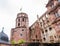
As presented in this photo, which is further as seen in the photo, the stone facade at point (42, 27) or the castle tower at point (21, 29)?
the castle tower at point (21, 29)

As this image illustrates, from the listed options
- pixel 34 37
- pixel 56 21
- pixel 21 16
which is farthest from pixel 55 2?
pixel 21 16

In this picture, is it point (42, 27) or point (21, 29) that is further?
point (21, 29)

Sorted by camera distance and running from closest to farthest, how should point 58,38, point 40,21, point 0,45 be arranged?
point 0,45
point 58,38
point 40,21

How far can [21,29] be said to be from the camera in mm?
50188

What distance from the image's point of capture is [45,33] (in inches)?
1676

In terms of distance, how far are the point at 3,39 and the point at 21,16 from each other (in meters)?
21.3

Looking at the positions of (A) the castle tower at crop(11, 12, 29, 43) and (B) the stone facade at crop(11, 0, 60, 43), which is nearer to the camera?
(B) the stone facade at crop(11, 0, 60, 43)

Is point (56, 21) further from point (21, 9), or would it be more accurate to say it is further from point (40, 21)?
point (21, 9)

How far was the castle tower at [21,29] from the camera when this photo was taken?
49188 mm

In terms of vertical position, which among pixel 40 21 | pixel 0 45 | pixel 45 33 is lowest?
pixel 0 45

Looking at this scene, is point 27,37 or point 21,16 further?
point 21,16

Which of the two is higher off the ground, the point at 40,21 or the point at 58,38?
the point at 40,21

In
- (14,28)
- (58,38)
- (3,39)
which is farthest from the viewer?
(14,28)

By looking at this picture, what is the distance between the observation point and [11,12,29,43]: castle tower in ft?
161
